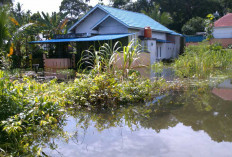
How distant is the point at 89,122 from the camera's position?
5.21 m

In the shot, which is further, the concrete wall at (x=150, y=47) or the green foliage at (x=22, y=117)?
the concrete wall at (x=150, y=47)

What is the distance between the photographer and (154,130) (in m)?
4.65

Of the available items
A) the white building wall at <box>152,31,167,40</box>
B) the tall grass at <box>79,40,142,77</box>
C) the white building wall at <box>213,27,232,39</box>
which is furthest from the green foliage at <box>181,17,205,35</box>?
the tall grass at <box>79,40,142,77</box>

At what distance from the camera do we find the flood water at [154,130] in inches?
148

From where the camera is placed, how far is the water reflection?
379cm

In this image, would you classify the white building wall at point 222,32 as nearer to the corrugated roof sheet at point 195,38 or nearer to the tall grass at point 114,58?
the corrugated roof sheet at point 195,38

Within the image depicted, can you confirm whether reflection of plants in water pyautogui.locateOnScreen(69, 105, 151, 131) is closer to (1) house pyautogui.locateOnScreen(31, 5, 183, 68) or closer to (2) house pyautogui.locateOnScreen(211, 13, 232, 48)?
(1) house pyautogui.locateOnScreen(31, 5, 183, 68)

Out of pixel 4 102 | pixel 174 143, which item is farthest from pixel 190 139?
pixel 4 102

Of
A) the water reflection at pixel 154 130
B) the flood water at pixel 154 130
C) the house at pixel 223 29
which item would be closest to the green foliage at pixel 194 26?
the house at pixel 223 29

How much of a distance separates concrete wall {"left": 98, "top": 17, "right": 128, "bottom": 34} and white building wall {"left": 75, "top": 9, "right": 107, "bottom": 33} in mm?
896

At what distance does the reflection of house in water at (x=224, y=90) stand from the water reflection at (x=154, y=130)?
512mm

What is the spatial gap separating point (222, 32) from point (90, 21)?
15404 mm

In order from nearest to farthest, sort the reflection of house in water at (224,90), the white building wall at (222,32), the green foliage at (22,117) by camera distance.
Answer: the green foliage at (22,117) → the reflection of house in water at (224,90) → the white building wall at (222,32)

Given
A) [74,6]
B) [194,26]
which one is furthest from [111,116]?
[74,6]
